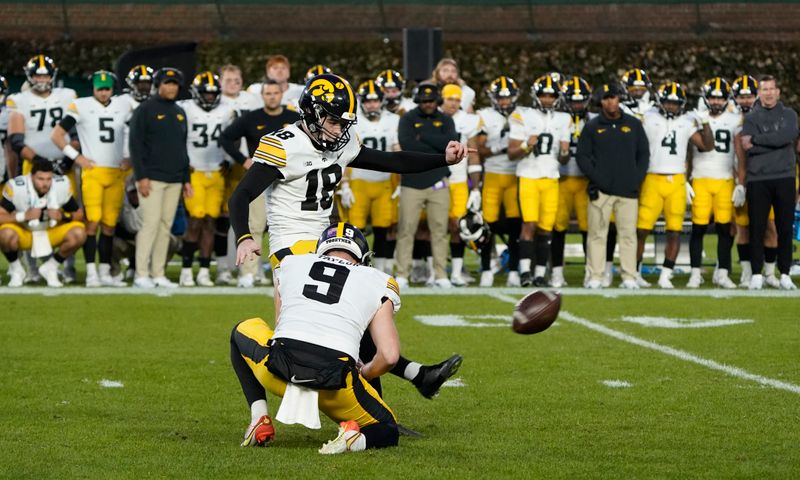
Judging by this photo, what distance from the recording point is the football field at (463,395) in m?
5.54

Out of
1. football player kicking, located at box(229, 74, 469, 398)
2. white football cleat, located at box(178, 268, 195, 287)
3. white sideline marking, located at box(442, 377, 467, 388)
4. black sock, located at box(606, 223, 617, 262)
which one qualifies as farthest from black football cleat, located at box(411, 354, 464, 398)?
black sock, located at box(606, 223, 617, 262)

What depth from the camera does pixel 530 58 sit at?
2391 centimetres

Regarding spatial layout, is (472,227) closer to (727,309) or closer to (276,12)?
(727,309)

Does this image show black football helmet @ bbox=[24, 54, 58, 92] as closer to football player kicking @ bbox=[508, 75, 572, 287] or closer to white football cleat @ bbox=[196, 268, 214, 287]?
white football cleat @ bbox=[196, 268, 214, 287]

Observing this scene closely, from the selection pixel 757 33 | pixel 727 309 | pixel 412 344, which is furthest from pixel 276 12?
pixel 412 344

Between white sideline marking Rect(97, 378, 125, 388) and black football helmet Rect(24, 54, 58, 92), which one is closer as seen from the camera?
white sideline marking Rect(97, 378, 125, 388)

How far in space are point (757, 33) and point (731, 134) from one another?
11110 millimetres

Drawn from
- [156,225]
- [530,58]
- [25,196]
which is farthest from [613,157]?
[530,58]

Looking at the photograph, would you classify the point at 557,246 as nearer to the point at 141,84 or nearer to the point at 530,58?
the point at 141,84

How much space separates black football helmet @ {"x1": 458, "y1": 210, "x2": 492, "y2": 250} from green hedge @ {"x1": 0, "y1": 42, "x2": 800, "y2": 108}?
10.9 m

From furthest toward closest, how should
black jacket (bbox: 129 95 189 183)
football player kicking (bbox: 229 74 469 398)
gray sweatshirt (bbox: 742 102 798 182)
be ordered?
gray sweatshirt (bbox: 742 102 798 182)
black jacket (bbox: 129 95 189 183)
football player kicking (bbox: 229 74 469 398)

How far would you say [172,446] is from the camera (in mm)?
5891

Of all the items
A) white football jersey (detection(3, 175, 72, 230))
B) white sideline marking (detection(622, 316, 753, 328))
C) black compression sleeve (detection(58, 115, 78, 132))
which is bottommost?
white sideline marking (detection(622, 316, 753, 328))

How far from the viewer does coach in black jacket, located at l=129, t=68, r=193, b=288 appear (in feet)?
41.5
